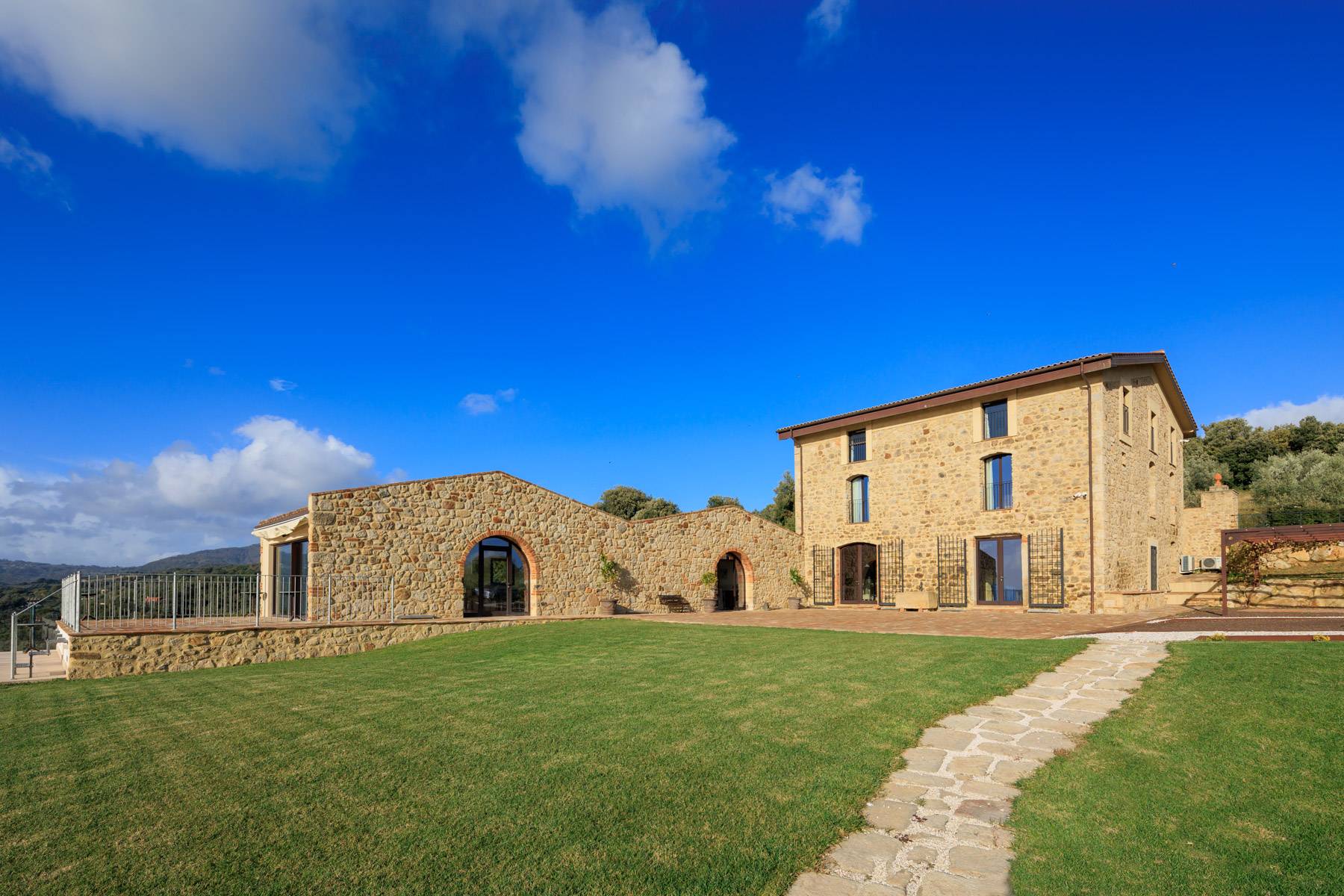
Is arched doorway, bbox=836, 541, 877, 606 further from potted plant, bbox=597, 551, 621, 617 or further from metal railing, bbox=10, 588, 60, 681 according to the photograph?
metal railing, bbox=10, 588, 60, 681

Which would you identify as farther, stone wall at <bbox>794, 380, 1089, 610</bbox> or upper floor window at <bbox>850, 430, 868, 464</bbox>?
upper floor window at <bbox>850, 430, 868, 464</bbox>

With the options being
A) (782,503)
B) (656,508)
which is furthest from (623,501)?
(782,503)

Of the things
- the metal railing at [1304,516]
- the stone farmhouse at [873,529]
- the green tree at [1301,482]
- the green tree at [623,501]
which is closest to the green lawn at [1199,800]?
the stone farmhouse at [873,529]

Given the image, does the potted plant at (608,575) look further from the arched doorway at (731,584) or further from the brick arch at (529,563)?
the arched doorway at (731,584)

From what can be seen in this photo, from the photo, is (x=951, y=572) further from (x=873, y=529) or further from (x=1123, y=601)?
(x=1123, y=601)

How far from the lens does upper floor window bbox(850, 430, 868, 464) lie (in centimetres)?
2336

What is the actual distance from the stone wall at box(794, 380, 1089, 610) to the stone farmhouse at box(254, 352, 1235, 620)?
54 mm

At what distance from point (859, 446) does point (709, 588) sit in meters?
6.94

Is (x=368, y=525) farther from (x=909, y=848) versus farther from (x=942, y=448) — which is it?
(x=942, y=448)

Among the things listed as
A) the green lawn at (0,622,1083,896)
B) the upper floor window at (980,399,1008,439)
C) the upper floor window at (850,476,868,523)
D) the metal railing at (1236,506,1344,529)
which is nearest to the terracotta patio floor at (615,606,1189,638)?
the upper floor window at (850,476,868,523)

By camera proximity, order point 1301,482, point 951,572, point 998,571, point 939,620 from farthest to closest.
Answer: point 1301,482
point 951,572
point 998,571
point 939,620

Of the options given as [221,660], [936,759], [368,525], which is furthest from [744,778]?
[368,525]

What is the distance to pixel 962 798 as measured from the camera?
4.50 m

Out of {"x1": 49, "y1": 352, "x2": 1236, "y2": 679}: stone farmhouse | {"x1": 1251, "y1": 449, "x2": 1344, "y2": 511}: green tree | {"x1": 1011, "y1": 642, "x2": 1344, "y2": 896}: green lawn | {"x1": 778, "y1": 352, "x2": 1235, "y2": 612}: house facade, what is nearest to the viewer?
{"x1": 1011, "y1": 642, "x2": 1344, "y2": 896}: green lawn
